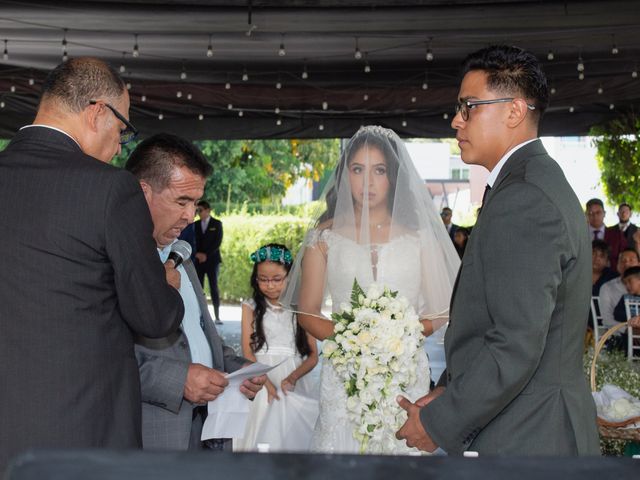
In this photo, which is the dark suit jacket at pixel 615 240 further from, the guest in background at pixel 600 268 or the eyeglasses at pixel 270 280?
the eyeglasses at pixel 270 280

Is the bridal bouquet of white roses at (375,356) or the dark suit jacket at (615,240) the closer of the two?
the bridal bouquet of white roses at (375,356)

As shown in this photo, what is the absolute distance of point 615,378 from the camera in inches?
236

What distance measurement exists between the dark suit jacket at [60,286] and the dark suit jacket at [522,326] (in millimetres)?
916

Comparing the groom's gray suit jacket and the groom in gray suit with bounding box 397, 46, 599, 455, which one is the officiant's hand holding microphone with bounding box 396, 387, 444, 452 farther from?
the groom's gray suit jacket

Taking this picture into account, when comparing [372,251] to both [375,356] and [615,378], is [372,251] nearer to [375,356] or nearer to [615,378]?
[375,356]

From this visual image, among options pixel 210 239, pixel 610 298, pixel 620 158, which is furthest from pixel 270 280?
pixel 210 239

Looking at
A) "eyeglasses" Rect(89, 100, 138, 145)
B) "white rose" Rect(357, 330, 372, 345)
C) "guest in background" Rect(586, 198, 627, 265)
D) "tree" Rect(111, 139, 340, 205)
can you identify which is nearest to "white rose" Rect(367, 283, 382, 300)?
"white rose" Rect(357, 330, 372, 345)

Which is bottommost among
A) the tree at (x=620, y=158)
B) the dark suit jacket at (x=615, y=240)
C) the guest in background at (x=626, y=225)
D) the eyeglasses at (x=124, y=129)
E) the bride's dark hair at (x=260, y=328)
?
the bride's dark hair at (x=260, y=328)

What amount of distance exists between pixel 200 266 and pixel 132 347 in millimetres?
13101

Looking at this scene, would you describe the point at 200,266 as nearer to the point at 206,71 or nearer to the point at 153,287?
the point at 206,71

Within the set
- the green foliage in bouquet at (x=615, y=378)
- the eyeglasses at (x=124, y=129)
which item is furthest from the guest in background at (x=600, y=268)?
the eyeglasses at (x=124, y=129)

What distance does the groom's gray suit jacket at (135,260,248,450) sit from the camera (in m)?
2.82

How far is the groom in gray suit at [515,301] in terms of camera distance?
7.25 feet

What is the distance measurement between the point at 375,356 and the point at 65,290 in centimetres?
146
